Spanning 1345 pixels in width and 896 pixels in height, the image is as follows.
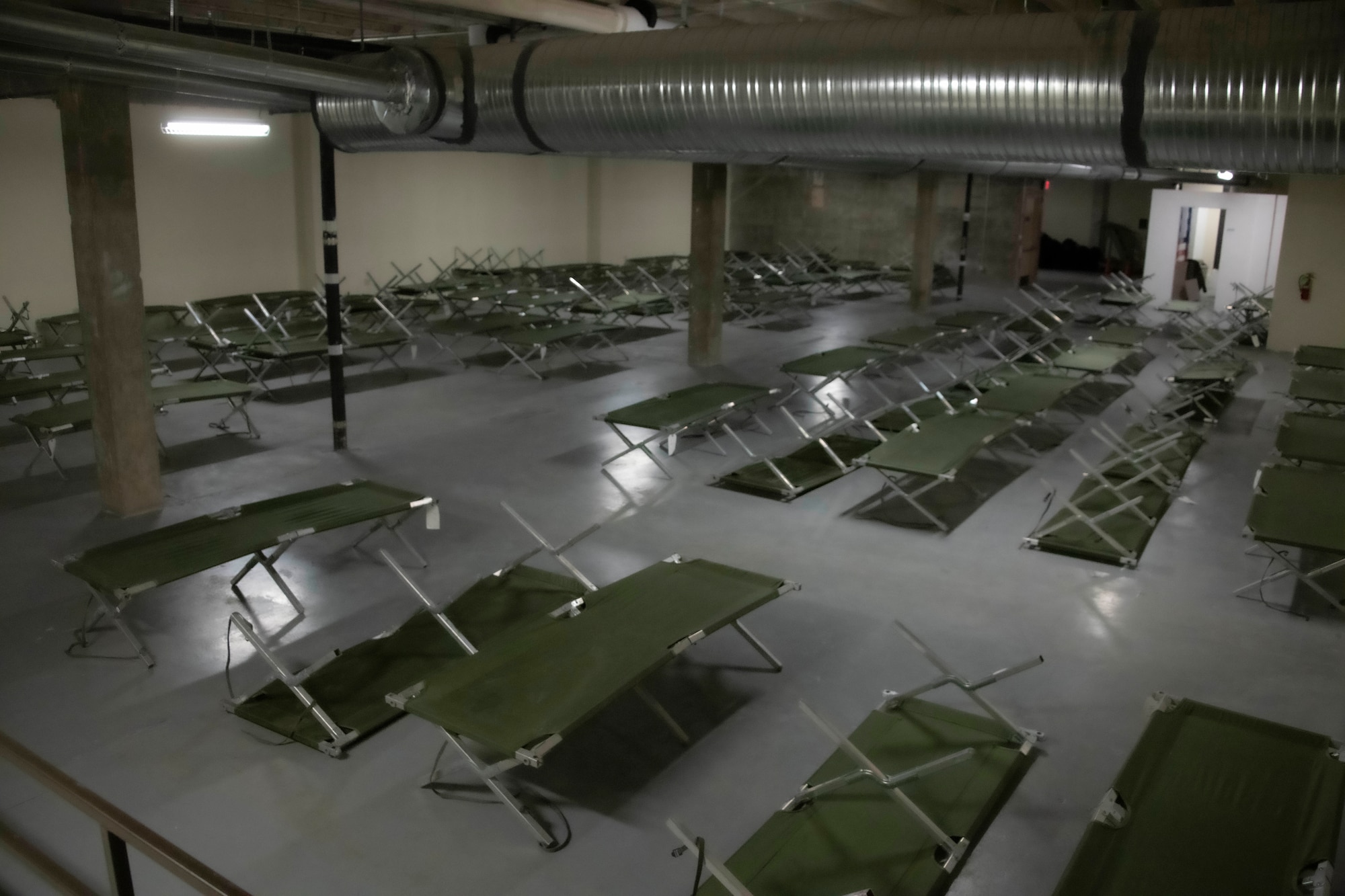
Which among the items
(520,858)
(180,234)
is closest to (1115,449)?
(520,858)

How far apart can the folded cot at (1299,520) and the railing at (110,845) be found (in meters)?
5.10

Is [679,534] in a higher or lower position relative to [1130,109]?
lower

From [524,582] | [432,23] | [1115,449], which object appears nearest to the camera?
[524,582]

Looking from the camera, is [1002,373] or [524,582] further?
[1002,373]

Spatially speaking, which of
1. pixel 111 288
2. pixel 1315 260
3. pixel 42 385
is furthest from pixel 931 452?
pixel 1315 260

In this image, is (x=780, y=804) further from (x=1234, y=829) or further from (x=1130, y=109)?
(x=1130, y=109)

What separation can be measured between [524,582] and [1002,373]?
6.12 meters

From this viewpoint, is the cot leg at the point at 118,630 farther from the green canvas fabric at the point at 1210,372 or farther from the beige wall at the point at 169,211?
the green canvas fabric at the point at 1210,372

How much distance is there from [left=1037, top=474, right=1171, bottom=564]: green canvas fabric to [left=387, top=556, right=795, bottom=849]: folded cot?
248cm

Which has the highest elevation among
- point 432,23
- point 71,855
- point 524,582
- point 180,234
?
point 432,23

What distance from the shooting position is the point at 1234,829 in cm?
318

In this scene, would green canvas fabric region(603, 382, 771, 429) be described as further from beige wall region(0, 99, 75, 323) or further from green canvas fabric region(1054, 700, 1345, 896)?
beige wall region(0, 99, 75, 323)

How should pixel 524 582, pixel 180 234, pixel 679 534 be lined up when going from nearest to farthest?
pixel 524 582, pixel 679 534, pixel 180 234

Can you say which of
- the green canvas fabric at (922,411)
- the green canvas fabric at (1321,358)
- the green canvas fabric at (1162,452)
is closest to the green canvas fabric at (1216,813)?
the green canvas fabric at (1162,452)
